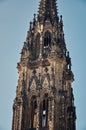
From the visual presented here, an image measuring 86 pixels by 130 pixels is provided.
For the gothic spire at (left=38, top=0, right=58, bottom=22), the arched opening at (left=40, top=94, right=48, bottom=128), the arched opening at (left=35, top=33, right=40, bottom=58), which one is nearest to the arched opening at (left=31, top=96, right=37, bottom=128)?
the arched opening at (left=40, top=94, right=48, bottom=128)

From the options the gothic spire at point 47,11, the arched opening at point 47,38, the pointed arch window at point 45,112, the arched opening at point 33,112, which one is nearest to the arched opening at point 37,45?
the arched opening at point 47,38

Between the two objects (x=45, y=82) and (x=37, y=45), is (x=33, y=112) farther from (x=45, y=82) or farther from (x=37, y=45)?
(x=37, y=45)

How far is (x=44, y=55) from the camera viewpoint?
151ft

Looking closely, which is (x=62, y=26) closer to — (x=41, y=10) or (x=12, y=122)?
(x=41, y=10)

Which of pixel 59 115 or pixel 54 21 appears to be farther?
pixel 54 21

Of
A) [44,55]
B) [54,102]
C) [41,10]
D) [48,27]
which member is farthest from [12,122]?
[41,10]

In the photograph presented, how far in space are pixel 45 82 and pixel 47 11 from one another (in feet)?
35.6

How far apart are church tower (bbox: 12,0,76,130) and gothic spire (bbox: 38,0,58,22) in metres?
0.36

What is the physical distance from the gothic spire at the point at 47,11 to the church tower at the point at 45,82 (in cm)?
36

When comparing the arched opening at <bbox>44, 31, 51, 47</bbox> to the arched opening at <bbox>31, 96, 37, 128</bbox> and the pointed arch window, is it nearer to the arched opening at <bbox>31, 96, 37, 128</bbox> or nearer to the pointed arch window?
the arched opening at <bbox>31, 96, 37, 128</bbox>

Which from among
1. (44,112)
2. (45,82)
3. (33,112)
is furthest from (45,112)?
(45,82)

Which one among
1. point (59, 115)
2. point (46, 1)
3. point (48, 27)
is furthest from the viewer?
point (46, 1)

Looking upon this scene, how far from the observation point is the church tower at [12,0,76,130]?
41.8 metres

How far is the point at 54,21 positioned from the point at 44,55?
16.9 ft
